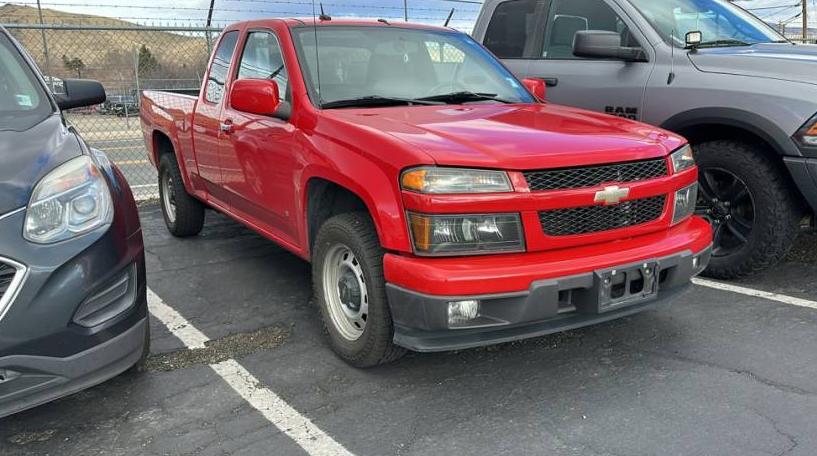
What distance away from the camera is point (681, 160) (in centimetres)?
328

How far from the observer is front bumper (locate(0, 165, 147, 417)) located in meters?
2.31

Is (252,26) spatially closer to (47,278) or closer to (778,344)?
(47,278)

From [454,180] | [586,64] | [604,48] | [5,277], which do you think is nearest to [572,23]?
[586,64]

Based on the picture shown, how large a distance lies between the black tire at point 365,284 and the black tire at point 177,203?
2.75 metres

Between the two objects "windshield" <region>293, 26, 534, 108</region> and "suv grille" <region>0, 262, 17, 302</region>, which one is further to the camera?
"windshield" <region>293, 26, 534, 108</region>

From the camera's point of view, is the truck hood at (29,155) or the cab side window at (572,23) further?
the cab side window at (572,23)

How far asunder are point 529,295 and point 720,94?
97.1 inches

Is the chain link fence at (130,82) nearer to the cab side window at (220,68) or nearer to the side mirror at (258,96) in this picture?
the cab side window at (220,68)

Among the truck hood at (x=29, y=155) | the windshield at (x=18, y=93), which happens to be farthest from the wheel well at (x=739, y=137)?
the windshield at (x=18, y=93)

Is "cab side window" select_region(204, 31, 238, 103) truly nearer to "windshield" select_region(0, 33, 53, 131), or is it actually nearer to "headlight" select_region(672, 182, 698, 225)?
"windshield" select_region(0, 33, 53, 131)

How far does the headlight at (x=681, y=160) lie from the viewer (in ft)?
10.5

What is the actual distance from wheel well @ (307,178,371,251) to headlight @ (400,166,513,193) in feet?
1.99

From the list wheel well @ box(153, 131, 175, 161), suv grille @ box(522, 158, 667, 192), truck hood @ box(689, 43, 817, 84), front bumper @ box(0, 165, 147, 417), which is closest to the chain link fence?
wheel well @ box(153, 131, 175, 161)

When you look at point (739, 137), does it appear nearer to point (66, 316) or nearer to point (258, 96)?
point (258, 96)
